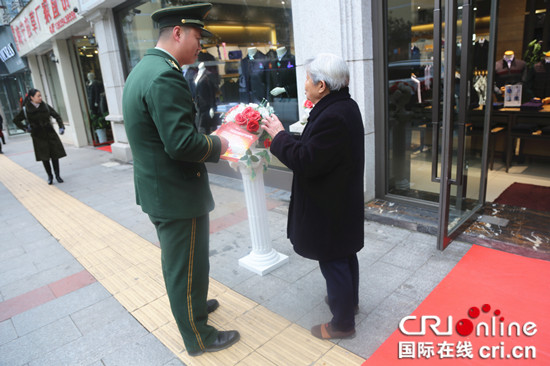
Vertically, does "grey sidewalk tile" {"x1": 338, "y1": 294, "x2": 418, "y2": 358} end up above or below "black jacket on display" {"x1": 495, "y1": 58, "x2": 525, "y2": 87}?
below

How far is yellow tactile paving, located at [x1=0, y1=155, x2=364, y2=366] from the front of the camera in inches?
93.8

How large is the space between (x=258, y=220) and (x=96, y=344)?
1.55 metres

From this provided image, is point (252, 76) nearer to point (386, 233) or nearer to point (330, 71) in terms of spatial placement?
point (386, 233)

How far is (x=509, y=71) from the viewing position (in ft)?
21.4

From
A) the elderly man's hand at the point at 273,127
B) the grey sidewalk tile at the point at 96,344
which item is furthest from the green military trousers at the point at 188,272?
the elderly man's hand at the point at 273,127

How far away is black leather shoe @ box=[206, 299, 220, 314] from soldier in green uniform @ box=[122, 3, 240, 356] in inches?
17.1

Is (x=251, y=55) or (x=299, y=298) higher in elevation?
(x=251, y=55)

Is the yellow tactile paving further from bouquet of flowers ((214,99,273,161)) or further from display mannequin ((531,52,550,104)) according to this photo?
display mannequin ((531,52,550,104))

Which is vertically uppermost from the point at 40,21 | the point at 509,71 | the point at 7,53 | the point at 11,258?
the point at 40,21

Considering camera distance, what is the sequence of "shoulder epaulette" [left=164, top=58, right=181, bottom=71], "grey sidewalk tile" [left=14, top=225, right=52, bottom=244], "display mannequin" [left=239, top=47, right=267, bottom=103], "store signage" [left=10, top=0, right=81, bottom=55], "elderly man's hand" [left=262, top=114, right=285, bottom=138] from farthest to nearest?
1. "store signage" [left=10, top=0, right=81, bottom=55]
2. "display mannequin" [left=239, top=47, right=267, bottom=103]
3. "grey sidewalk tile" [left=14, top=225, right=52, bottom=244]
4. "elderly man's hand" [left=262, top=114, right=285, bottom=138]
5. "shoulder epaulette" [left=164, top=58, right=181, bottom=71]

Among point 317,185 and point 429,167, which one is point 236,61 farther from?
point 317,185

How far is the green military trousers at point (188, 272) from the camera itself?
2.26 metres

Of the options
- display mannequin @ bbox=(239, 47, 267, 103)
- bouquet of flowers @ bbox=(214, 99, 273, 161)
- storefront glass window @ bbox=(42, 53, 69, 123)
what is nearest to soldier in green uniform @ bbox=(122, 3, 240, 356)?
bouquet of flowers @ bbox=(214, 99, 273, 161)

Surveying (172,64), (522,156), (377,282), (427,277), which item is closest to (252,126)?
(172,64)
